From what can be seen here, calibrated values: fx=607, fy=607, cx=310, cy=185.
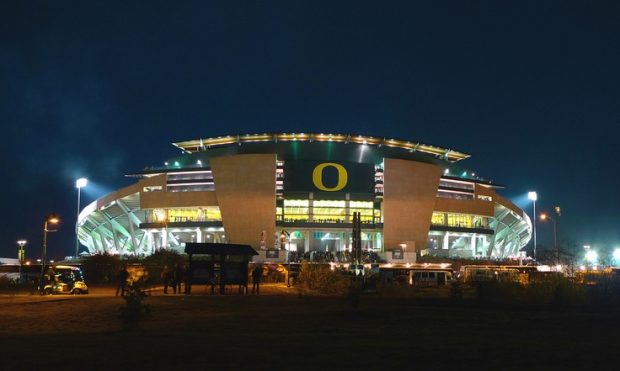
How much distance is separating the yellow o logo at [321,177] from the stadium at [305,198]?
146 mm

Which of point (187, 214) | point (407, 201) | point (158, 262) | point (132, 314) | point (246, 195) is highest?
point (246, 195)

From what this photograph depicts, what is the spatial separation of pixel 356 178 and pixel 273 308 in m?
68.2

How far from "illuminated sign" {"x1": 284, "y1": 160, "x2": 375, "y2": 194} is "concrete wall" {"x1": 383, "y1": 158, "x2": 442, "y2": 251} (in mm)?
3156

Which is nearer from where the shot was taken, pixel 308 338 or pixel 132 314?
pixel 308 338

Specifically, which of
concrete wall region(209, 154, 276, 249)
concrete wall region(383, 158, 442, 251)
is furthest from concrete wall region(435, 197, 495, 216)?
concrete wall region(209, 154, 276, 249)

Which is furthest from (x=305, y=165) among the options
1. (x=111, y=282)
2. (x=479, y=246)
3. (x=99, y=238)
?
(x=111, y=282)

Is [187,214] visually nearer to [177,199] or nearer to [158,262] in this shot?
[177,199]

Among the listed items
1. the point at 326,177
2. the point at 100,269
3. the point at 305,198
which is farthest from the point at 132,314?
the point at 326,177

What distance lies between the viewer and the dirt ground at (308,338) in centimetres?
1080

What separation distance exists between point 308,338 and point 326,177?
75534 millimetres

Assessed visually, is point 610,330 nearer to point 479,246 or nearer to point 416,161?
point 416,161

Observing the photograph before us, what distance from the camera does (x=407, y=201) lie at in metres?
89.5

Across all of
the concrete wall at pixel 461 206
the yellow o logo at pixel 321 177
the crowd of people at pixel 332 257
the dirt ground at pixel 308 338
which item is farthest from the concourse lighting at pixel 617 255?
the dirt ground at pixel 308 338

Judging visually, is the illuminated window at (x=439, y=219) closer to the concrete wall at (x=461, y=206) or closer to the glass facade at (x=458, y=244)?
the glass facade at (x=458, y=244)
